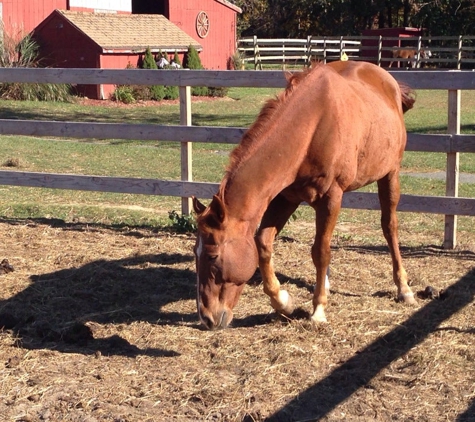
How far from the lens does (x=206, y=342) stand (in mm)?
4977

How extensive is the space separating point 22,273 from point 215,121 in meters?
14.3

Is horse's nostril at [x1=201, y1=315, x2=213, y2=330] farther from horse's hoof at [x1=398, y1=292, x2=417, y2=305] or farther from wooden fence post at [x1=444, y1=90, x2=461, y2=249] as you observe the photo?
wooden fence post at [x1=444, y1=90, x2=461, y2=249]

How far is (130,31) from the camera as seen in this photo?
92.3 feet

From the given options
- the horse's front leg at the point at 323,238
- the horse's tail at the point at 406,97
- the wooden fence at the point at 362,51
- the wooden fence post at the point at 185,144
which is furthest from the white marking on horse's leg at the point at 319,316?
the wooden fence at the point at 362,51

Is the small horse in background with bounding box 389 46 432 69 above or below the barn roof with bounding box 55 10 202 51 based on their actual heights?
below

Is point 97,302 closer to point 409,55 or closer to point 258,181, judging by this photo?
point 258,181

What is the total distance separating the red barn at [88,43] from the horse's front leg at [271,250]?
21.0 meters

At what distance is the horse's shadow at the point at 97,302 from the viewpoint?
5.02m

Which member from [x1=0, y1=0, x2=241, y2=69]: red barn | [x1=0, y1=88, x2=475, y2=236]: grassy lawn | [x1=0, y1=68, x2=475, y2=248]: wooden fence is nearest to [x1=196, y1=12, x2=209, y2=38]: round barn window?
[x1=0, y1=0, x2=241, y2=69]: red barn

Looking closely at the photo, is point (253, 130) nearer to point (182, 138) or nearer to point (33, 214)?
point (182, 138)

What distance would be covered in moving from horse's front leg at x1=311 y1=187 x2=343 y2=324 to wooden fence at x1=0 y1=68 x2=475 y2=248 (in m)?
2.16

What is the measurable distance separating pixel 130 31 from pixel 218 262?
980 inches

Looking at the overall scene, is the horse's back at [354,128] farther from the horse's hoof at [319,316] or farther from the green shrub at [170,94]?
the green shrub at [170,94]

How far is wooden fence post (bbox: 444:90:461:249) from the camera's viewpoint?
718cm
